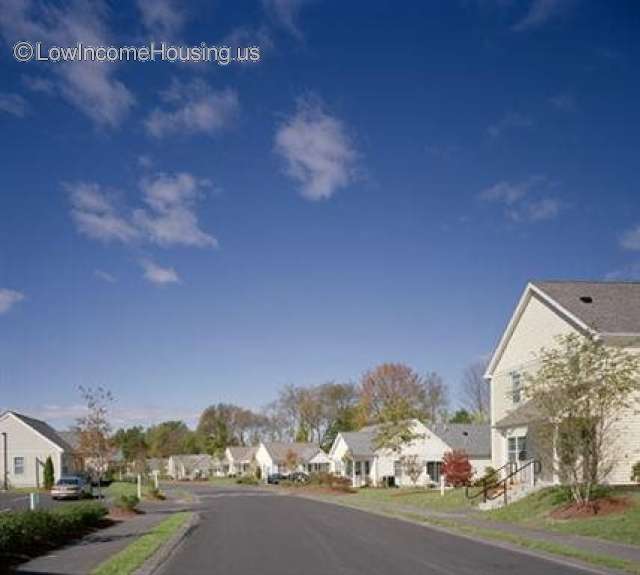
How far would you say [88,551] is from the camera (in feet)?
64.1

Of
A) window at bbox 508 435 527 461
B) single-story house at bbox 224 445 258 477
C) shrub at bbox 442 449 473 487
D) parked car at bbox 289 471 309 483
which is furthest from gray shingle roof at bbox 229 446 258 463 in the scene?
window at bbox 508 435 527 461

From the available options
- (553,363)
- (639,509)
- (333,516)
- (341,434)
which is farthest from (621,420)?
(341,434)

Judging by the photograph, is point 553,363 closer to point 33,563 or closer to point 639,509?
point 639,509

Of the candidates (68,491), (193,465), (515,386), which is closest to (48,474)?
(68,491)

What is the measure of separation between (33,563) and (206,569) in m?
3.57

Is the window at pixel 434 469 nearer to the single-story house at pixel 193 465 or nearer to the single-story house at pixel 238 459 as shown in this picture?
the single-story house at pixel 238 459

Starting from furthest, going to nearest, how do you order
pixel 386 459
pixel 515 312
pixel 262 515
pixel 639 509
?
1. pixel 386 459
2. pixel 515 312
3. pixel 262 515
4. pixel 639 509

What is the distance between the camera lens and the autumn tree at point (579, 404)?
2759cm

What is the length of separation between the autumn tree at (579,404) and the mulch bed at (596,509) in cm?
31

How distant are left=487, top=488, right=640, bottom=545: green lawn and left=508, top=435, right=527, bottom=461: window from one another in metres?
5.11

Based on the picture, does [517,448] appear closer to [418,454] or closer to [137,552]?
[137,552]

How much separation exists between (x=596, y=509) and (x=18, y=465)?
5727 cm

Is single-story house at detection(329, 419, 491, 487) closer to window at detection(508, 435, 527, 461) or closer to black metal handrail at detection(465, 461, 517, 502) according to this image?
black metal handrail at detection(465, 461, 517, 502)

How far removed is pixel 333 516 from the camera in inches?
1329
